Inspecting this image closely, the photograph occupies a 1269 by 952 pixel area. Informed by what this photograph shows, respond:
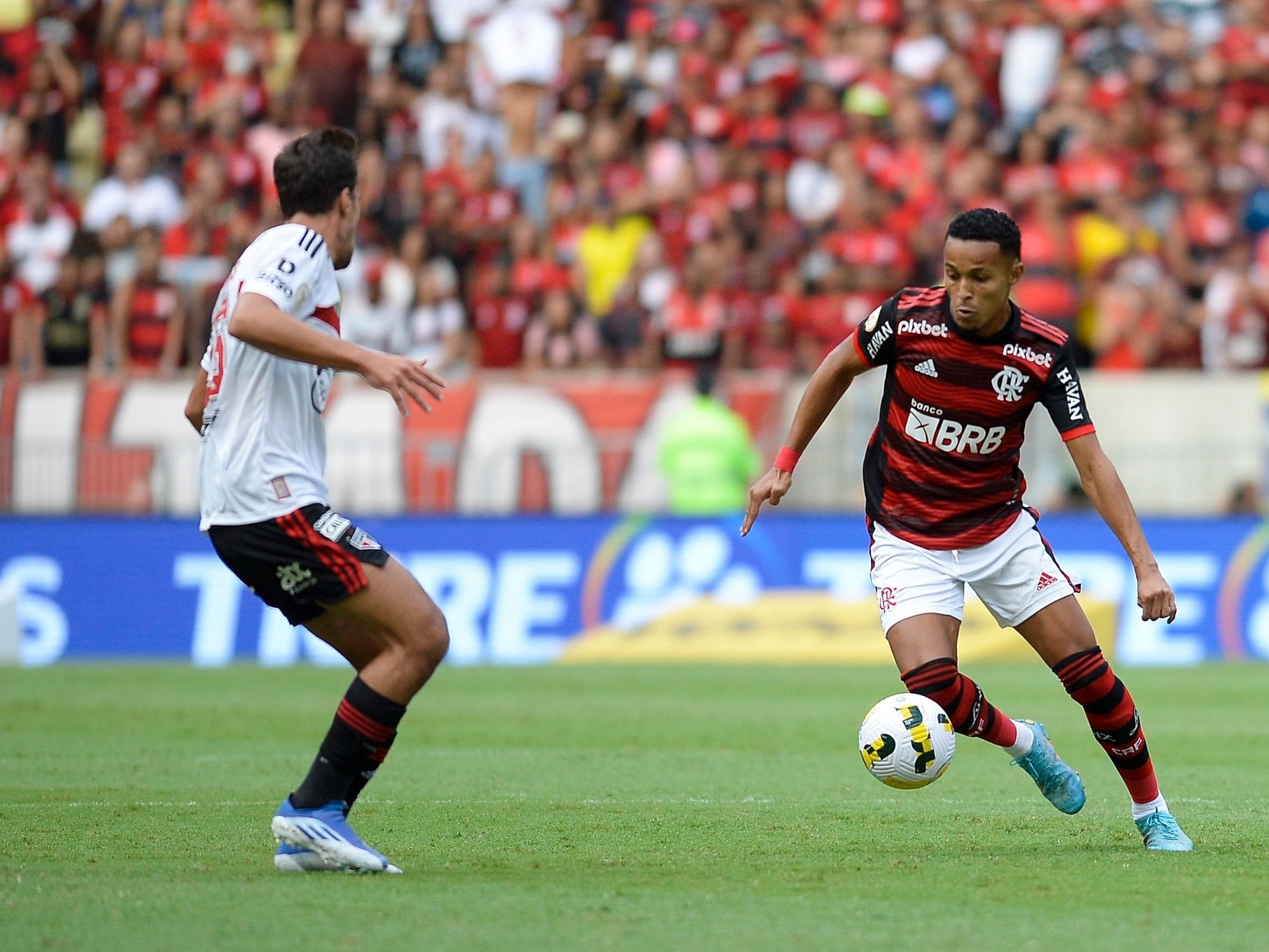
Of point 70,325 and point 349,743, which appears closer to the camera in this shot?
point 349,743

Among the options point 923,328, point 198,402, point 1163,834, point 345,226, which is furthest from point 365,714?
point 1163,834

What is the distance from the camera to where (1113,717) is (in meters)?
7.21

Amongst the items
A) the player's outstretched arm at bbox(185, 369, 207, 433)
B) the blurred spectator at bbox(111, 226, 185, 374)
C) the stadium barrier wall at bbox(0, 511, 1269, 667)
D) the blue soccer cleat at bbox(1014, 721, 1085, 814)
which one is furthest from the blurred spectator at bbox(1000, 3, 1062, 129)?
the player's outstretched arm at bbox(185, 369, 207, 433)

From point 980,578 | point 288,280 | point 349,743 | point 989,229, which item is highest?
point 989,229

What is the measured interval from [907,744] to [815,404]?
56.4 inches

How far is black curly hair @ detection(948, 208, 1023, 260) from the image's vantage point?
7043mm

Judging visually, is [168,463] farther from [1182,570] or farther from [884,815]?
[884,815]

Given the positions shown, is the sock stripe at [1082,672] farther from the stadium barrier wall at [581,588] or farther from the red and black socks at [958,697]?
the stadium barrier wall at [581,588]

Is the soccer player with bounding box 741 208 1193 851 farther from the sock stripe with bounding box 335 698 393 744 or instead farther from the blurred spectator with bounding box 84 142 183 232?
the blurred spectator with bounding box 84 142 183 232

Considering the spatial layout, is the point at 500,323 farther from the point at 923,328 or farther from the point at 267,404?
the point at 267,404

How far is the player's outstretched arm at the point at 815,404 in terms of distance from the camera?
738cm

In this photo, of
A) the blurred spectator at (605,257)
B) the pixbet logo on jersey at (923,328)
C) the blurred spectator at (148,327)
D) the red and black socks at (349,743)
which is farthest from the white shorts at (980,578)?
the blurred spectator at (605,257)

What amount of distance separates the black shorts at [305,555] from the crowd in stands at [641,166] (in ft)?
43.0

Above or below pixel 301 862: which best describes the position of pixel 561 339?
above
